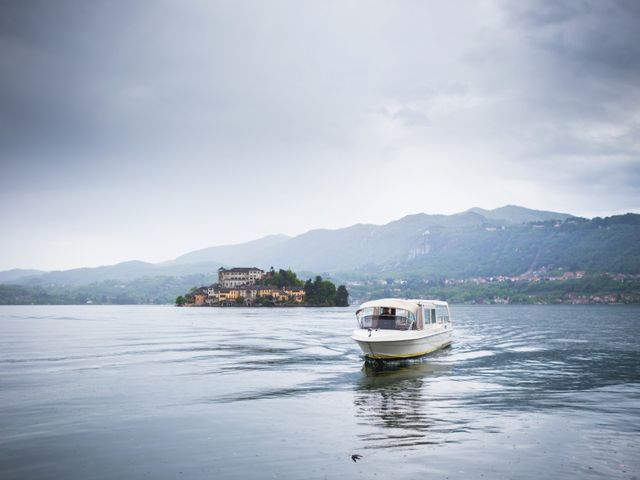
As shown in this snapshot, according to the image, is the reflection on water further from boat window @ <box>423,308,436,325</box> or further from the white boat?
boat window @ <box>423,308,436,325</box>

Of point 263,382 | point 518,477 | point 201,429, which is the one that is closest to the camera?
point 518,477

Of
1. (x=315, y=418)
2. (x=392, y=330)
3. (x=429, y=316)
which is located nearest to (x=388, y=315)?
(x=392, y=330)

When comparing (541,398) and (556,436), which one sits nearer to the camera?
(556,436)

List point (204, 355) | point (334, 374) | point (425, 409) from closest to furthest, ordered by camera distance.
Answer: point (425, 409)
point (334, 374)
point (204, 355)

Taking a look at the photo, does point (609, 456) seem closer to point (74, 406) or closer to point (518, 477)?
point (518, 477)

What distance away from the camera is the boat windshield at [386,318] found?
40688mm

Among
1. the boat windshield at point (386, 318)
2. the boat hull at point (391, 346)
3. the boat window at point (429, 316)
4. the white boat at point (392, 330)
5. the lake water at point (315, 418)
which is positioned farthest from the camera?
the boat window at point (429, 316)

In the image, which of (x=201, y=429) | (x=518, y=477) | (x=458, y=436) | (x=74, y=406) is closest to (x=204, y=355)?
(x=74, y=406)

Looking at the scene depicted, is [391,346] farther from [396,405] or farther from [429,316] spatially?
[429,316]

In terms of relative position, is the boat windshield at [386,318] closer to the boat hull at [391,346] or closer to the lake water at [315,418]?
the boat hull at [391,346]

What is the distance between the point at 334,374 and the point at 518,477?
21.9 m

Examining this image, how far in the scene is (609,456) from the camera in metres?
17.5

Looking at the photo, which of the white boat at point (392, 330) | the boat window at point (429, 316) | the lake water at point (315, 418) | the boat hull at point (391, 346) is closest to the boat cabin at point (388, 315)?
the white boat at point (392, 330)

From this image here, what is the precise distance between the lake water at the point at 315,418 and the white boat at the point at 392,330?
1.36 meters
